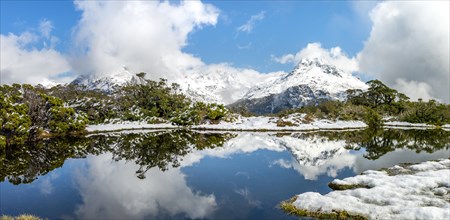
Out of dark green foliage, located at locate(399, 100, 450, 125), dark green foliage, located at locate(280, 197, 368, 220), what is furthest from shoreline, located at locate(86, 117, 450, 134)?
dark green foliage, located at locate(280, 197, 368, 220)

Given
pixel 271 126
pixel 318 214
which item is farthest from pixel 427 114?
pixel 318 214

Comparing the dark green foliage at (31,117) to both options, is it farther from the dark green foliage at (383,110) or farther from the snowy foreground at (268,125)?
the dark green foliage at (383,110)

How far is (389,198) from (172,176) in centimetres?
2058

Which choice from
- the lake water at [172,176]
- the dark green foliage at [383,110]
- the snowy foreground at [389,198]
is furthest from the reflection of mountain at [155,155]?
the dark green foliage at [383,110]

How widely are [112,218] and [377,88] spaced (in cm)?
15525

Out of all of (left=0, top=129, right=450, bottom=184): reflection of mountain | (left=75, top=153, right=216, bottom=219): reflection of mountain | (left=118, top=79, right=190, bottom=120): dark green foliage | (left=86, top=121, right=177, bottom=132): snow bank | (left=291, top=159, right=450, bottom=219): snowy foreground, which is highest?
(left=118, top=79, right=190, bottom=120): dark green foliage

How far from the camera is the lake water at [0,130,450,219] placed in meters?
23.7

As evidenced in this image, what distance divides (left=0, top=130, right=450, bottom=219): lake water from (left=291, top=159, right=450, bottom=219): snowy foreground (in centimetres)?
242

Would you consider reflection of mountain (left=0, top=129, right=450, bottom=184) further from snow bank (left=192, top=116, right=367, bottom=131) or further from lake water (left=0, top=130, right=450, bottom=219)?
snow bank (left=192, top=116, right=367, bottom=131)

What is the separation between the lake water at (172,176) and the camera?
2369 centimetres

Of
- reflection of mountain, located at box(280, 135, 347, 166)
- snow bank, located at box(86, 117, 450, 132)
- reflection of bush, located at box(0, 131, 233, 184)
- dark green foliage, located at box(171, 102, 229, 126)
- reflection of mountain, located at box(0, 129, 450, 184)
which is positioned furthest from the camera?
dark green foliage, located at box(171, 102, 229, 126)

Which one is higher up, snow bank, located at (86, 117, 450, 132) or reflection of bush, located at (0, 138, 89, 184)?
snow bank, located at (86, 117, 450, 132)

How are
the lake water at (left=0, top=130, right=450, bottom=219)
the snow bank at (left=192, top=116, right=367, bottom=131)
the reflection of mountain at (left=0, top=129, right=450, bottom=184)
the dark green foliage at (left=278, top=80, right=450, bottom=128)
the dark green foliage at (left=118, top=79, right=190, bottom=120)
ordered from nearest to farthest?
the lake water at (left=0, top=130, right=450, bottom=219)
the reflection of mountain at (left=0, top=129, right=450, bottom=184)
the snow bank at (left=192, top=116, right=367, bottom=131)
the dark green foliage at (left=118, top=79, right=190, bottom=120)
the dark green foliage at (left=278, top=80, right=450, bottom=128)

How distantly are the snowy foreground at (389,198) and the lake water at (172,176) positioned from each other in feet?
7.94
